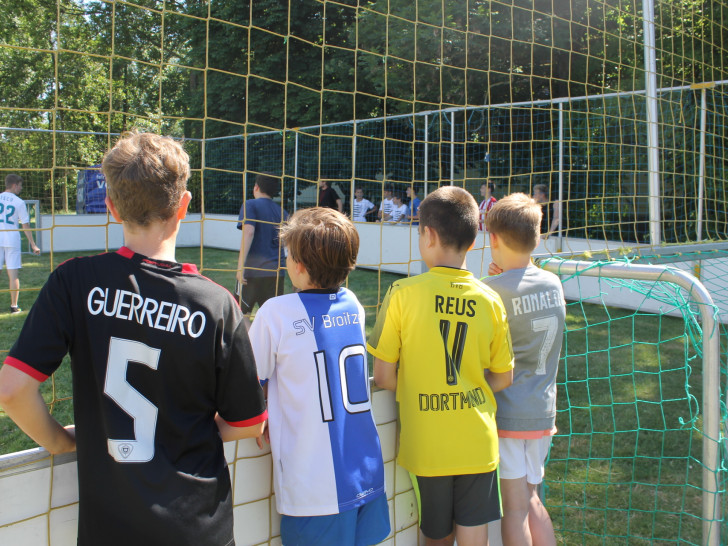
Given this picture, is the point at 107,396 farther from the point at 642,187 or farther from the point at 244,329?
the point at 642,187

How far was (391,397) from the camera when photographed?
226 cm

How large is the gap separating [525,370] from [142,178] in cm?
155

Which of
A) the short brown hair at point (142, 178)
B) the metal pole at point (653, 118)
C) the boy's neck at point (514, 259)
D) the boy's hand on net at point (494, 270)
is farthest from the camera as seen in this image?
the metal pole at point (653, 118)

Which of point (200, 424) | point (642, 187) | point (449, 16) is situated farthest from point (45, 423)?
point (449, 16)

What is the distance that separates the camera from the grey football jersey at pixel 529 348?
220 cm

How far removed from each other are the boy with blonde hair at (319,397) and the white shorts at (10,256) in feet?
23.1

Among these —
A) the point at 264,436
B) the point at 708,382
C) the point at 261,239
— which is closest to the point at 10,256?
the point at 261,239

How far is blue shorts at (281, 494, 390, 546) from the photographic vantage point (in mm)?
1705

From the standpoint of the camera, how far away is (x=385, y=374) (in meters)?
2.02

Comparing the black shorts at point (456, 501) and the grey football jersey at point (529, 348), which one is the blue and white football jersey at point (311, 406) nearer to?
the black shorts at point (456, 501)

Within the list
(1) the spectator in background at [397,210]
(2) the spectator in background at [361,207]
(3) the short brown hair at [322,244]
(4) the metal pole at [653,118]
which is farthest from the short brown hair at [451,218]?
(2) the spectator in background at [361,207]

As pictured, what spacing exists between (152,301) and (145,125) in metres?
12.0

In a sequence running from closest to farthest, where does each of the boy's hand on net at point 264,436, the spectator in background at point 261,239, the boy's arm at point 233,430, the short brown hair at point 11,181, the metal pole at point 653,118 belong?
the boy's arm at point 233,430, the boy's hand on net at point 264,436, the metal pole at point 653,118, the spectator in background at point 261,239, the short brown hair at point 11,181

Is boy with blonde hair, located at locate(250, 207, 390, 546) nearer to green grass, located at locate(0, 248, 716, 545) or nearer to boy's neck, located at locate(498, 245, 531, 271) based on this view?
green grass, located at locate(0, 248, 716, 545)
